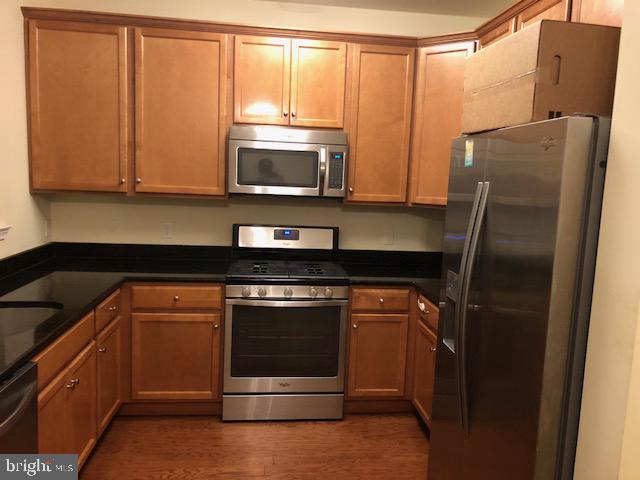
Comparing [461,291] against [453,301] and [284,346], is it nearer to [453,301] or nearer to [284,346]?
[453,301]

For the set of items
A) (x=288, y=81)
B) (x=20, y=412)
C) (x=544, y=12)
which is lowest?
(x=20, y=412)

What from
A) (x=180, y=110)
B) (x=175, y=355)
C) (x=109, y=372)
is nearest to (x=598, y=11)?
(x=180, y=110)

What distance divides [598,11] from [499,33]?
0.84 meters

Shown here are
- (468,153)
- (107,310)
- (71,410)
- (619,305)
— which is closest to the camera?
(619,305)

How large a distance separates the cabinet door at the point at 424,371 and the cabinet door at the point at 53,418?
1781 millimetres

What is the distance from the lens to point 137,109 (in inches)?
111

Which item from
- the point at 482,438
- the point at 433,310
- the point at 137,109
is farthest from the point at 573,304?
the point at 137,109

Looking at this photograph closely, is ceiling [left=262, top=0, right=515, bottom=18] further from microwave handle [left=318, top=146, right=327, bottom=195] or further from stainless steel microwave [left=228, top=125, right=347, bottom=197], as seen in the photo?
microwave handle [left=318, top=146, right=327, bottom=195]

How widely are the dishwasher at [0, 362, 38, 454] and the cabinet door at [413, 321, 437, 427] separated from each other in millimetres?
1878

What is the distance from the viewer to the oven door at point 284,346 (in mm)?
2795

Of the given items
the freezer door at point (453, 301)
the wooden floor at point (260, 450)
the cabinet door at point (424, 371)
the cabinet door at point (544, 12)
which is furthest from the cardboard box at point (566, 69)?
the wooden floor at point (260, 450)

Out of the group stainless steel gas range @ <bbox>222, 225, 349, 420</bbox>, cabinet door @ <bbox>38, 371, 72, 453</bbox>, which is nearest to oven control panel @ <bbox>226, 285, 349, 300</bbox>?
stainless steel gas range @ <bbox>222, 225, 349, 420</bbox>

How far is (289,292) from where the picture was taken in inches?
110

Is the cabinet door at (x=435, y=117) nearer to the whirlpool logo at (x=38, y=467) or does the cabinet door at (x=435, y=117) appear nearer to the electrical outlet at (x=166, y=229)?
the electrical outlet at (x=166, y=229)
